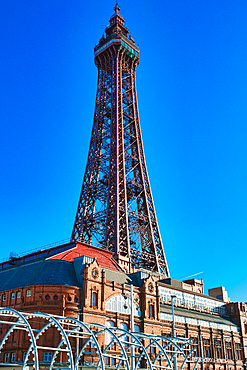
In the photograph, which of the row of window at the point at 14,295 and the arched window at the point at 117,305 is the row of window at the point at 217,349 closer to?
the arched window at the point at 117,305

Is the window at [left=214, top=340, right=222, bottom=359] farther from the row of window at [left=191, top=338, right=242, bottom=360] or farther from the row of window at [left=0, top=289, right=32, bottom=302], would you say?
the row of window at [left=0, top=289, right=32, bottom=302]

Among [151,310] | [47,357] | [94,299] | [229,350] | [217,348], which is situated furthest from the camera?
[229,350]

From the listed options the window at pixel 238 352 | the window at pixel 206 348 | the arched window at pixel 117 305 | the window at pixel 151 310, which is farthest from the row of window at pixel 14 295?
the window at pixel 238 352

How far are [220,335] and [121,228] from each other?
80.7 feet

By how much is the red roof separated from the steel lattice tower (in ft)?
20.8

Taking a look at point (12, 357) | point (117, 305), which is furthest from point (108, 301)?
point (12, 357)

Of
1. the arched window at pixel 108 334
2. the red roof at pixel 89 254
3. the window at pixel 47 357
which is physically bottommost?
the window at pixel 47 357

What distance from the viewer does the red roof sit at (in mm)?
54566

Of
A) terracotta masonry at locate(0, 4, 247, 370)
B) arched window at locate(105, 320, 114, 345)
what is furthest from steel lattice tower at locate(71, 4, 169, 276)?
arched window at locate(105, 320, 114, 345)

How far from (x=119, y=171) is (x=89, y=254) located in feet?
95.6

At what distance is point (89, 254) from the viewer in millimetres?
58625

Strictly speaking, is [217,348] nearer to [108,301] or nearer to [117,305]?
[117,305]

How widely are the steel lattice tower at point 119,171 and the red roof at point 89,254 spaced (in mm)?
6349

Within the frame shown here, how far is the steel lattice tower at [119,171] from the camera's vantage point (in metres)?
77.1
